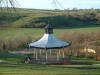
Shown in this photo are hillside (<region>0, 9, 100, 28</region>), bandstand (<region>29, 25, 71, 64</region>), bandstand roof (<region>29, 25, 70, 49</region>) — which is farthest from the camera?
hillside (<region>0, 9, 100, 28</region>)

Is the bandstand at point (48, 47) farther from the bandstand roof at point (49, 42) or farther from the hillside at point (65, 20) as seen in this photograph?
the hillside at point (65, 20)

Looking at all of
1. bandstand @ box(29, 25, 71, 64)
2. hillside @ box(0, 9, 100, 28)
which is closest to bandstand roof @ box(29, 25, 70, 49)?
bandstand @ box(29, 25, 71, 64)

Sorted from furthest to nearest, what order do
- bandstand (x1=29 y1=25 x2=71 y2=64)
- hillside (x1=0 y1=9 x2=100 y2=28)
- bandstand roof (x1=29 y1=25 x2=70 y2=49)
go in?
hillside (x1=0 y1=9 x2=100 y2=28)
bandstand roof (x1=29 y1=25 x2=70 y2=49)
bandstand (x1=29 y1=25 x2=71 y2=64)

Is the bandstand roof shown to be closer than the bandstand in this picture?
No

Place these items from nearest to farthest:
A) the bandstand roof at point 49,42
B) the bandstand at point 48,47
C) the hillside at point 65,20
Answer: the bandstand at point 48,47 → the bandstand roof at point 49,42 → the hillside at point 65,20

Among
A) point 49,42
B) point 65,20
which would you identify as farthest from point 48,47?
point 65,20

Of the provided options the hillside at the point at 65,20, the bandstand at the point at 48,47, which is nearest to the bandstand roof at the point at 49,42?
the bandstand at the point at 48,47

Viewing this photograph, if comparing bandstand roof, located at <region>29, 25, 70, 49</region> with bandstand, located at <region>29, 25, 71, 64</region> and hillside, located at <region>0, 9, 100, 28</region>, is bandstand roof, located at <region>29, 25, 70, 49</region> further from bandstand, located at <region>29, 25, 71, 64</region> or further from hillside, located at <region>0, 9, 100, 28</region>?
hillside, located at <region>0, 9, 100, 28</region>

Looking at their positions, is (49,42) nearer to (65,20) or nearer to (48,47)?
(48,47)

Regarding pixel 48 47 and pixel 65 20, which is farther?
pixel 65 20

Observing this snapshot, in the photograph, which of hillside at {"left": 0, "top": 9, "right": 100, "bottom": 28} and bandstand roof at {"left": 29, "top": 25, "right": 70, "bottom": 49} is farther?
hillside at {"left": 0, "top": 9, "right": 100, "bottom": 28}

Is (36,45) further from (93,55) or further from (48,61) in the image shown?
(93,55)

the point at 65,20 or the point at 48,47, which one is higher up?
the point at 65,20

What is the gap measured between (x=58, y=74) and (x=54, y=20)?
6478 cm
